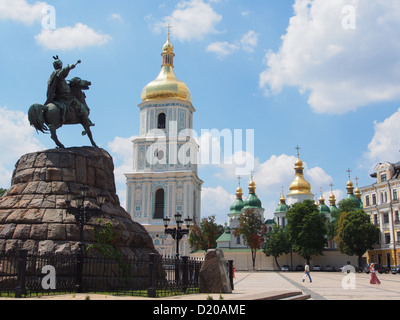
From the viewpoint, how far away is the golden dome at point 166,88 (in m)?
62.1

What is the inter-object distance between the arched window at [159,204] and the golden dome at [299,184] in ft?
83.4

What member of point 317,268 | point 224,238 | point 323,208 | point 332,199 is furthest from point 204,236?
point 332,199

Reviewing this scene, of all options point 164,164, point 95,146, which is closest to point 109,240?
point 95,146

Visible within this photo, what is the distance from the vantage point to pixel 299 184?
7619 cm

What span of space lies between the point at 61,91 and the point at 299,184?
62.0 metres

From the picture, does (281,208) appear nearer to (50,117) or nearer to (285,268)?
(285,268)

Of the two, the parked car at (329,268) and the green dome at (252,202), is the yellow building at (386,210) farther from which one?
the green dome at (252,202)

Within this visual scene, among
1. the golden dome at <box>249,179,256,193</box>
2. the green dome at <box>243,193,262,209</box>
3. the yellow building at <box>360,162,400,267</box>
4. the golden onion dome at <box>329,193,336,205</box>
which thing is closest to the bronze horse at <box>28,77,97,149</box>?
the yellow building at <box>360,162,400,267</box>

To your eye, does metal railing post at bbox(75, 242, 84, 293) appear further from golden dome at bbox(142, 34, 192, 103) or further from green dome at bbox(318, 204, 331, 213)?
green dome at bbox(318, 204, 331, 213)

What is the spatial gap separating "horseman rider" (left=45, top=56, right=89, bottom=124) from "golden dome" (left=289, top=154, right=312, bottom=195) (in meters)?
60.9

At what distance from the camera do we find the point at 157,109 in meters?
62.1

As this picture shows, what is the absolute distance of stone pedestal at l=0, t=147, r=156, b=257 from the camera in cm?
1486

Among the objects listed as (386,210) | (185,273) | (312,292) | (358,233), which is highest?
(386,210)
